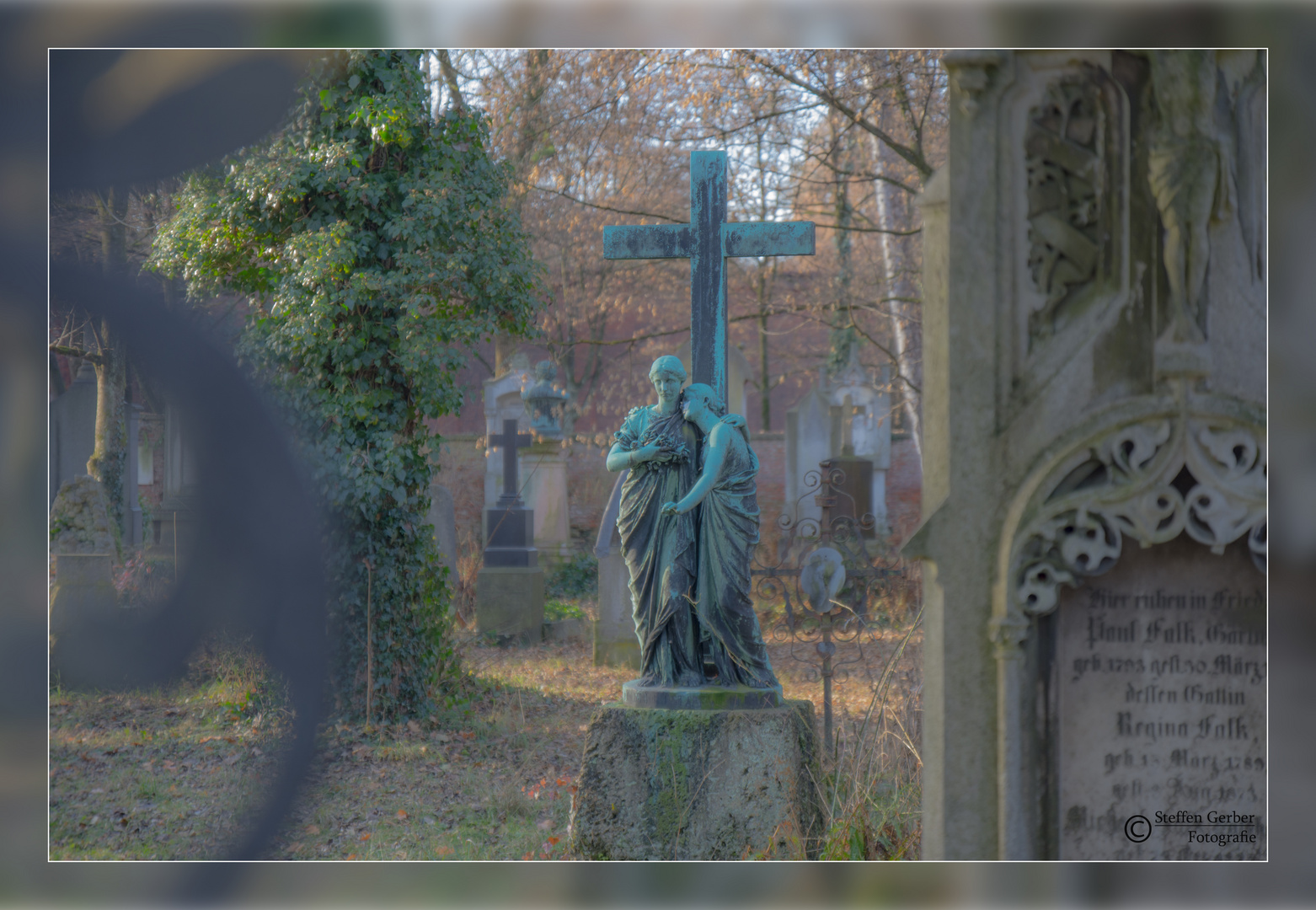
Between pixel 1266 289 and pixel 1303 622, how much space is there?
943mm

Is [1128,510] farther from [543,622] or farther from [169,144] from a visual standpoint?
[543,622]

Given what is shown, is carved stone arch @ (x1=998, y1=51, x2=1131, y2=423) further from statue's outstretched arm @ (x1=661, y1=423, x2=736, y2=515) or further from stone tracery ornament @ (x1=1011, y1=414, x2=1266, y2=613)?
statue's outstretched arm @ (x1=661, y1=423, x2=736, y2=515)

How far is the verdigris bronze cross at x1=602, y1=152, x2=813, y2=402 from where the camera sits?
518cm

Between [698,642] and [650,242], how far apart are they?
2.02 metres

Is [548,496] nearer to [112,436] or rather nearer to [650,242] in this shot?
[112,436]

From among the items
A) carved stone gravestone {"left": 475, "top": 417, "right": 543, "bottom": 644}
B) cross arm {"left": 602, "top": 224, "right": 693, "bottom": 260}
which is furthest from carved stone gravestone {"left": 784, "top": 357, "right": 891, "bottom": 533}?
cross arm {"left": 602, "top": 224, "right": 693, "bottom": 260}

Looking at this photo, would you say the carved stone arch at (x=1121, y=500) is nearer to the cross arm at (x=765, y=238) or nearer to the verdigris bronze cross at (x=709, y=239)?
the verdigris bronze cross at (x=709, y=239)

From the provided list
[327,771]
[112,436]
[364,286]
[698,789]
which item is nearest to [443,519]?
[112,436]

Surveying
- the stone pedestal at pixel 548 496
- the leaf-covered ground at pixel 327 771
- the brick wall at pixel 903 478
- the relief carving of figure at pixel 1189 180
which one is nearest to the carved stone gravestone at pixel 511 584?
the stone pedestal at pixel 548 496

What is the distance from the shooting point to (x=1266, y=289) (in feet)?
8.82

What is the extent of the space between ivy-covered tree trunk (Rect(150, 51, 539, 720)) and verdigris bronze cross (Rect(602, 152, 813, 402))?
2.46 metres

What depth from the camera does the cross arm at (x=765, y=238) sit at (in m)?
5.21

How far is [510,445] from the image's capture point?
13.3 metres

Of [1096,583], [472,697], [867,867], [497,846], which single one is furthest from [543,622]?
[1096,583]
